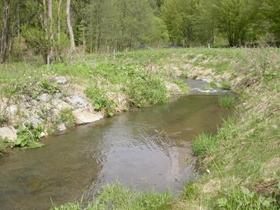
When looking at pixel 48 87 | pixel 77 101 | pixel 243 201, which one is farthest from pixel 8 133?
pixel 243 201

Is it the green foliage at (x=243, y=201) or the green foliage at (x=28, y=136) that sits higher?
the green foliage at (x=243, y=201)

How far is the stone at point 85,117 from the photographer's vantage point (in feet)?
53.7

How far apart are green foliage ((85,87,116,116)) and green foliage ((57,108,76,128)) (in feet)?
5.14

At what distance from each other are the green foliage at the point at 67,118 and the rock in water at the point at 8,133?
84.7 inches

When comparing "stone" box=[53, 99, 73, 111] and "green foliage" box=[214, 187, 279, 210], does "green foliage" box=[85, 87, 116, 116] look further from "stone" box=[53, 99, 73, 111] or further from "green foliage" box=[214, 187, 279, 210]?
"green foliage" box=[214, 187, 279, 210]

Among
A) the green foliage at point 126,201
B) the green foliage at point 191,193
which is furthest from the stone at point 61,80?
the green foliage at point 191,193

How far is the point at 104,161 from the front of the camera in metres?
11.7

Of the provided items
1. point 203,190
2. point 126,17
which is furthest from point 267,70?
point 126,17

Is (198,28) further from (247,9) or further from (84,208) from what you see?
(84,208)

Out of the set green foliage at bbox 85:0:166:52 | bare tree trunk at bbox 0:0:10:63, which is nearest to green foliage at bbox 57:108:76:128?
bare tree trunk at bbox 0:0:10:63

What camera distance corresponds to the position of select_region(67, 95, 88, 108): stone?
16.7 metres

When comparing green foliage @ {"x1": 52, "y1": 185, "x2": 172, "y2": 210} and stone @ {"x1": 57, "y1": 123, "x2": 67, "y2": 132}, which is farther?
stone @ {"x1": 57, "y1": 123, "x2": 67, "y2": 132}

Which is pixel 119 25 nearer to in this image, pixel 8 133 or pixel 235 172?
pixel 8 133

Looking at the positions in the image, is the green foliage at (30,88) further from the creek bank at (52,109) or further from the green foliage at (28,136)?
the green foliage at (28,136)
